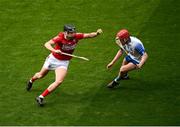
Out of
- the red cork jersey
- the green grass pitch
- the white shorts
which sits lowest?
the green grass pitch

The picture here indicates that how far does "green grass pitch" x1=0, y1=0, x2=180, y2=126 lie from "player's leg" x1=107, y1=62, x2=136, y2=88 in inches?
8.2

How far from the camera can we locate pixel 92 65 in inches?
707

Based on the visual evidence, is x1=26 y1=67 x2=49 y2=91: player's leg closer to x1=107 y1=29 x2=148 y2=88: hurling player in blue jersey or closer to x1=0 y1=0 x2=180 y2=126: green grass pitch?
x1=0 y1=0 x2=180 y2=126: green grass pitch

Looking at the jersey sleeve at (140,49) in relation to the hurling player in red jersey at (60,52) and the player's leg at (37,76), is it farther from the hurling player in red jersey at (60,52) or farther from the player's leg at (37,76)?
the player's leg at (37,76)

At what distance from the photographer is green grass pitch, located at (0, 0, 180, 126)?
14.9 meters

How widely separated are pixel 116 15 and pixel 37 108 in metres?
7.16

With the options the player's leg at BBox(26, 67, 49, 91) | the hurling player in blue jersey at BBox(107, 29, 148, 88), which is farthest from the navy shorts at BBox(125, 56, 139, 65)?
the player's leg at BBox(26, 67, 49, 91)

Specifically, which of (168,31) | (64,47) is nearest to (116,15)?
(168,31)

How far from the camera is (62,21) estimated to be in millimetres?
20844

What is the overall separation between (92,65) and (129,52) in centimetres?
210

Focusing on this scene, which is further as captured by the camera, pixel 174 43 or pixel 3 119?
pixel 174 43

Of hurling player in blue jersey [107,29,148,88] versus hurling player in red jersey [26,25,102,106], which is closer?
hurling player in red jersey [26,25,102,106]

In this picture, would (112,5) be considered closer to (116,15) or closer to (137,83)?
(116,15)

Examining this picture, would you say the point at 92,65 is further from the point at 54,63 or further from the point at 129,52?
the point at 54,63
